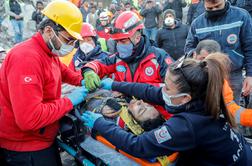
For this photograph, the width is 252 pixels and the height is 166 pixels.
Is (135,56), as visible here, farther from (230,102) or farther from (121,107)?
(230,102)

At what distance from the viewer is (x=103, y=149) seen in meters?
2.36

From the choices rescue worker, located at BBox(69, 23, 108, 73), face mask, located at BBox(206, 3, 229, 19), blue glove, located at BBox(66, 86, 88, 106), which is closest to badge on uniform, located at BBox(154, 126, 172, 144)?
blue glove, located at BBox(66, 86, 88, 106)

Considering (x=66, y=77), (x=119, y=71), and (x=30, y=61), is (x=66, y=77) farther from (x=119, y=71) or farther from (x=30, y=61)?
(x=30, y=61)

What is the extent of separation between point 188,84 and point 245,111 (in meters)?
1.18

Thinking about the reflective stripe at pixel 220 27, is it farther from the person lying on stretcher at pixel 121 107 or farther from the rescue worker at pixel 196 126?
the rescue worker at pixel 196 126

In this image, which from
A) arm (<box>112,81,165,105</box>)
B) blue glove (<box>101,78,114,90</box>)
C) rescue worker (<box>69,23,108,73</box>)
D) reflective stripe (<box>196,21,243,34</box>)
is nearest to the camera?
arm (<box>112,81,165,105</box>)

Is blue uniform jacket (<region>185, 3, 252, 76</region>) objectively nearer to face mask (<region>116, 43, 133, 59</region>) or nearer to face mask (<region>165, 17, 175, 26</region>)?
face mask (<region>116, 43, 133, 59</region>)

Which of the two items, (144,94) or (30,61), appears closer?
(30,61)

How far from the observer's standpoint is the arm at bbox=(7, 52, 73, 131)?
2.01 metres

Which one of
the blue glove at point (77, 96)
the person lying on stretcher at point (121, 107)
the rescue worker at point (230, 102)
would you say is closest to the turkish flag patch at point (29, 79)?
the blue glove at point (77, 96)

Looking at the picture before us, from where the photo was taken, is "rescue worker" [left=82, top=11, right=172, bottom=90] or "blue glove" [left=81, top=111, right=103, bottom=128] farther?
"rescue worker" [left=82, top=11, right=172, bottom=90]

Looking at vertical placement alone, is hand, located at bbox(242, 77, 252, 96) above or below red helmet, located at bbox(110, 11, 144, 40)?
below

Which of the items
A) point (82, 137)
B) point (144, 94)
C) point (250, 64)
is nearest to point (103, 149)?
point (82, 137)

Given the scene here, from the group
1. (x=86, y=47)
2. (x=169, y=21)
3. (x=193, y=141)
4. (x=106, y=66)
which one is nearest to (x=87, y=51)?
(x=86, y=47)
